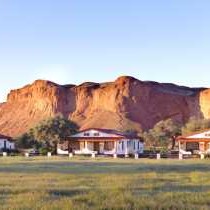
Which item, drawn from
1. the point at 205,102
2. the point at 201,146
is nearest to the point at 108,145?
the point at 201,146

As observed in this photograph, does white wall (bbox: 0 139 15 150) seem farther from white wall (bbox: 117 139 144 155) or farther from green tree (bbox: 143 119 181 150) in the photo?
green tree (bbox: 143 119 181 150)

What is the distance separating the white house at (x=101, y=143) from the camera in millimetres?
86744

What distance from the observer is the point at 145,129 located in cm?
14288

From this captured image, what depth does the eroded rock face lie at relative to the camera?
487 feet

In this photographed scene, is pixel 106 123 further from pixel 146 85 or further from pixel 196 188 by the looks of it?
pixel 196 188

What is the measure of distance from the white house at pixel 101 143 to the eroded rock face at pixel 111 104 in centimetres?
5143

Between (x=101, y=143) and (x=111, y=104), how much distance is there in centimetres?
6222

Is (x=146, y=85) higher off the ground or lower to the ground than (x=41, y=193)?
higher

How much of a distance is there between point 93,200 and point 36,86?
150m

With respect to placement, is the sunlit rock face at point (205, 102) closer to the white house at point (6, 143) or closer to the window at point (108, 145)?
the window at point (108, 145)

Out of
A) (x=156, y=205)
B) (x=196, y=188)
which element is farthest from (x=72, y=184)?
(x=156, y=205)

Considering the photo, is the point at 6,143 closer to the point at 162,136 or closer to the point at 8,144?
the point at 8,144

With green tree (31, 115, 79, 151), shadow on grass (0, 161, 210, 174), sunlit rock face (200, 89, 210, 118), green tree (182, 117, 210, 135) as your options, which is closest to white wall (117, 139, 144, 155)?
green tree (31, 115, 79, 151)

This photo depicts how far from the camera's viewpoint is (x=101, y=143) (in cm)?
8938
